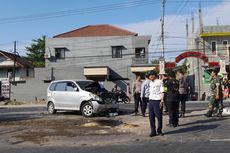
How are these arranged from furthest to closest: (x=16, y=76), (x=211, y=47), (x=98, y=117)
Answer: (x=16, y=76) → (x=211, y=47) → (x=98, y=117)

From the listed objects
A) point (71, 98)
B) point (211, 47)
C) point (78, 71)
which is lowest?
point (71, 98)

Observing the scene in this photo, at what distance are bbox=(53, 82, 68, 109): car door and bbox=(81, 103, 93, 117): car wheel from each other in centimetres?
123

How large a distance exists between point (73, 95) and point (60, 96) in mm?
931

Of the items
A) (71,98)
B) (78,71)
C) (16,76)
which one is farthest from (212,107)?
(16,76)

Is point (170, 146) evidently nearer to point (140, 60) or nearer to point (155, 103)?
point (155, 103)

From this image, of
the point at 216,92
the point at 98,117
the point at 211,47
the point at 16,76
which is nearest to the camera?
the point at 216,92

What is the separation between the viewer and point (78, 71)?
4775 centimetres

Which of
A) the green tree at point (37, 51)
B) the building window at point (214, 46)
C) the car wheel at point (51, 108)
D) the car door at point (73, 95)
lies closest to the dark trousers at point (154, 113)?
the car door at point (73, 95)

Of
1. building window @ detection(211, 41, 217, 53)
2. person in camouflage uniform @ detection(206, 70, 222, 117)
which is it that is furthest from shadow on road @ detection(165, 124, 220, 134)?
building window @ detection(211, 41, 217, 53)

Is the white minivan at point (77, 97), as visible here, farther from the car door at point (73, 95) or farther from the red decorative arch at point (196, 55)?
the red decorative arch at point (196, 55)

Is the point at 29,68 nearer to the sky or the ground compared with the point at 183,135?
nearer to the sky

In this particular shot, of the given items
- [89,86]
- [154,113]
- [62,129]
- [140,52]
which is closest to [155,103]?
[154,113]

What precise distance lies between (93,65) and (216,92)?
34547 mm

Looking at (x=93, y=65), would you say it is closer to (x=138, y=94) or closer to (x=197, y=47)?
(x=197, y=47)
